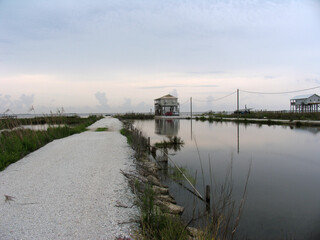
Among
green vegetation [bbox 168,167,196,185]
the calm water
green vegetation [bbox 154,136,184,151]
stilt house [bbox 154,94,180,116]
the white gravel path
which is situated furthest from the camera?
stilt house [bbox 154,94,180,116]

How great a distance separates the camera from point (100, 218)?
3371mm

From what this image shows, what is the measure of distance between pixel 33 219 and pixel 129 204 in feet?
4.65

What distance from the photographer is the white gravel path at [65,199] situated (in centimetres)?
308

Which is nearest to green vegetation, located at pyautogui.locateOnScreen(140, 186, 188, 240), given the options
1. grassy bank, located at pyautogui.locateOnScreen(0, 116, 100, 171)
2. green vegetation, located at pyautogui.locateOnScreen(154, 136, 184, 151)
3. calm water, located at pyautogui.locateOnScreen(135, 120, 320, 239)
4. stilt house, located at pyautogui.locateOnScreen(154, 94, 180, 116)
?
calm water, located at pyautogui.locateOnScreen(135, 120, 320, 239)

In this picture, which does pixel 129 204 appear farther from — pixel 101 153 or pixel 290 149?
pixel 290 149

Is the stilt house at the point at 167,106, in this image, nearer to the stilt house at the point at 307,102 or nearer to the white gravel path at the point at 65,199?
the stilt house at the point at 307,102

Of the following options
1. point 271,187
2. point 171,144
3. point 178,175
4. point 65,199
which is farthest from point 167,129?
point 65,199

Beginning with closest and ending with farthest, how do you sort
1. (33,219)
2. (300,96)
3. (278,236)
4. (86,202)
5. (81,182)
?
(33,219)
(86,202)
(278,236)
(81,182)
(300,96)

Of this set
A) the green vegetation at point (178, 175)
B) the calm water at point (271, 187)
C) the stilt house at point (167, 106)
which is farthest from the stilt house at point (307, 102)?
the green vegetation at point (178, 175)

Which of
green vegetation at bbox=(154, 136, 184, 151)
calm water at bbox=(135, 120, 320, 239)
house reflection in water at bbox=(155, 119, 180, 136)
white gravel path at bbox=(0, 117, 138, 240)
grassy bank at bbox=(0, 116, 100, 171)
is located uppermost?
grassy bank at bbox=(0, 116, 100, 171)

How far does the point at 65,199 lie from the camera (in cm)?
397

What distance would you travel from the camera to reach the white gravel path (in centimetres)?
308

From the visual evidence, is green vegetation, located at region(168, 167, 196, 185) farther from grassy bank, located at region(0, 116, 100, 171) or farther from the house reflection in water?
the house reflection in water

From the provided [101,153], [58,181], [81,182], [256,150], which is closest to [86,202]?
[81,182]
